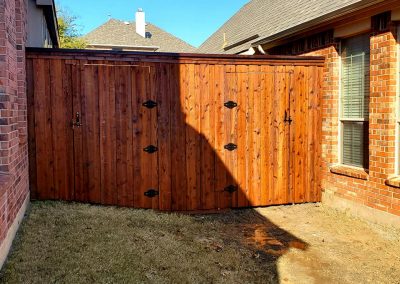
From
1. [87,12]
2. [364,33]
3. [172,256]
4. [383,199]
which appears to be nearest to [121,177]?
[172,256]

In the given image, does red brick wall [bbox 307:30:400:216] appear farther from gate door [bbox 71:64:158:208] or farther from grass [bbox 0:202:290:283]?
gate door [bbox 71:64:158:208]

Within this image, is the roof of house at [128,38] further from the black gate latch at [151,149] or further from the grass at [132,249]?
the grass at [132,249]

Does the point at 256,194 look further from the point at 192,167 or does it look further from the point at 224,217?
the point at 192,167

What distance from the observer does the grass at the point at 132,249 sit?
3652 mm

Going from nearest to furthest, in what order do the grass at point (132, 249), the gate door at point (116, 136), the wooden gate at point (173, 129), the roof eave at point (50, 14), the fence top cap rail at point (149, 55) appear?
the grass at point (132, 249)
the fence top cap rail at point (149, 55)
the wooden gate at point (173, 129)
the gate door at point (116, 136)
the roof eave at point (50, 14)

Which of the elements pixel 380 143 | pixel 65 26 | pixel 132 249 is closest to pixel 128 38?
pixel 65 26

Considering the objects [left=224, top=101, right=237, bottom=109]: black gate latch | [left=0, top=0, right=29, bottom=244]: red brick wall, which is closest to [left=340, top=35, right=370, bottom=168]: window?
[left=224, top=101, right=237, bottom=109]: black gate latch

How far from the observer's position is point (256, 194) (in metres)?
6.84

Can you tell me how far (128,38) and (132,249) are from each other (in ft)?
63.8

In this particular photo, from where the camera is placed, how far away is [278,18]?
9164mm

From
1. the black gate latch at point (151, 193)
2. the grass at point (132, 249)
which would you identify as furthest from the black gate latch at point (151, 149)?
the grass at point (132, 249)

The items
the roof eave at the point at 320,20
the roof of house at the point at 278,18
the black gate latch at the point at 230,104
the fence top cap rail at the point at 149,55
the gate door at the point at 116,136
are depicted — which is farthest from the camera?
the black gate latch at the point at 230,104

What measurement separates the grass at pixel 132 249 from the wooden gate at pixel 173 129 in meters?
0.58

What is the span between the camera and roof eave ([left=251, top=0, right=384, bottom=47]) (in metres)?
5.35
